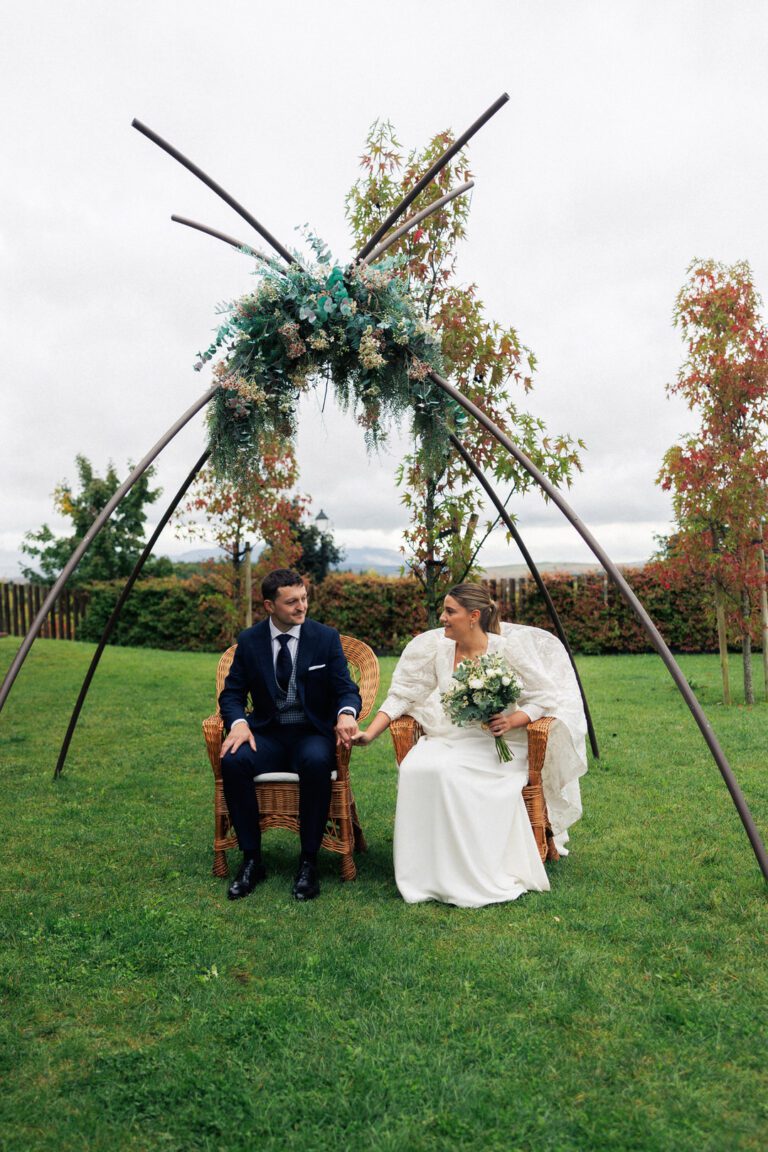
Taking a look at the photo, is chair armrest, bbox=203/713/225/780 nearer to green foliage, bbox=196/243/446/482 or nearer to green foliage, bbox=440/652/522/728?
green foliage, bbox=440/652/522/728

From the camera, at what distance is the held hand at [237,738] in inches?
173

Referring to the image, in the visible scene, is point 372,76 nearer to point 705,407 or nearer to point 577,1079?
point 577,1079

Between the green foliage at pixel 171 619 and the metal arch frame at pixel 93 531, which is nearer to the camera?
the metal arch frame at pixel 93 531

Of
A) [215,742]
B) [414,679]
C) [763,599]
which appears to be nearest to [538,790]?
[414,679]

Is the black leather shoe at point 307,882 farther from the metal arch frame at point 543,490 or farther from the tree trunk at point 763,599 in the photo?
the tree trunk at point 763,599

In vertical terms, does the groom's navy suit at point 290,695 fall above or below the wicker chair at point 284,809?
above

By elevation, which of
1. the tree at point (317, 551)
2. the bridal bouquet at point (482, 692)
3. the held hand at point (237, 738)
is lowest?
the held hand at point (237, 738)

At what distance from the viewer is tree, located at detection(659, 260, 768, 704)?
983 cm

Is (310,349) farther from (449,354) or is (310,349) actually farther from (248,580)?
(248,580)

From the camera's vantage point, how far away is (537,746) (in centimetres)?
446

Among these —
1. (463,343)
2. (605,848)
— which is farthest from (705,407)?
(605,848)

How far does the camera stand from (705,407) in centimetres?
1014

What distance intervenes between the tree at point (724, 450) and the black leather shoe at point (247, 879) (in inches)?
271

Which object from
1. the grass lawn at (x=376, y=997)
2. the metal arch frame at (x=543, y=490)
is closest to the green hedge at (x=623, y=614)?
the grass lawn at (x=376, y=997)
